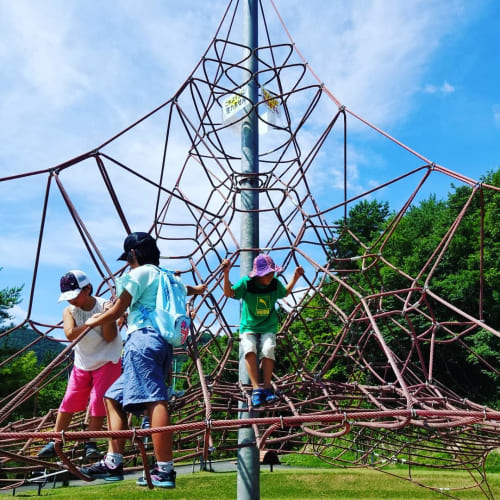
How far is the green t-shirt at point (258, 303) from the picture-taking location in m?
3.28

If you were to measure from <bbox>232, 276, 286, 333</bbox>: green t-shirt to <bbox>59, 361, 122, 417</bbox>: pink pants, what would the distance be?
37.5 inches

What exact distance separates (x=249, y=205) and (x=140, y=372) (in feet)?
7.60

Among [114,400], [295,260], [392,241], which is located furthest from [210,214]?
[392,241]

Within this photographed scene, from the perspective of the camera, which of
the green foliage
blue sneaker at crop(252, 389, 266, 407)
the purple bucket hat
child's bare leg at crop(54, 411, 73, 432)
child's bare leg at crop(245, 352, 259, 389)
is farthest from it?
the green foliage

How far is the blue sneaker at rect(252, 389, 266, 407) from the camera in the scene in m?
2.92

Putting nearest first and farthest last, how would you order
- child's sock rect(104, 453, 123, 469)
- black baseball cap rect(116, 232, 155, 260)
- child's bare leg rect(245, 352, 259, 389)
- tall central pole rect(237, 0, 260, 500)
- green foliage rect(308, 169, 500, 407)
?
child's sock rect(104, 453, 123, 469) < black baseball cap rect(116, 232, 155, 260) < child's bare leg rect(245, 352, 259, 389) < tall central pole rect(237, 0, 260, 500) < green foliage rect(308, 169, 500, 407)

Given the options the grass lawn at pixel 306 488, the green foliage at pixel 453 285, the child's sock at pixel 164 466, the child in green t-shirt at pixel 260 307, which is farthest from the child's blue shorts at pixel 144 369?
the green foliage at pixel 453 285

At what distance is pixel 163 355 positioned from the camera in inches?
86.2

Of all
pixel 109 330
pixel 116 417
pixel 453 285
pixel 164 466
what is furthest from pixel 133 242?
pixel 453 285

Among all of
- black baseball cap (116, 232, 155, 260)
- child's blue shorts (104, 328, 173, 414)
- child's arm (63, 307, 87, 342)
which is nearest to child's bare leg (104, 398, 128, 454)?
child's blue shorts (104, 328, 173, 414)

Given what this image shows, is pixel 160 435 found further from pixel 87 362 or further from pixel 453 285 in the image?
pixel 453 285

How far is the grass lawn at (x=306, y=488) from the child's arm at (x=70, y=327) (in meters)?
6.88

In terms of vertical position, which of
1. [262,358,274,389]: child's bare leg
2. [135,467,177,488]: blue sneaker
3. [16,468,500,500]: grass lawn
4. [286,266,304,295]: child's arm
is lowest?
[16,468,500,500]: grass lawn

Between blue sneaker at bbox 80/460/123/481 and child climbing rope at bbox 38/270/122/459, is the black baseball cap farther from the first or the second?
blue sneaker at bbox 80/460/123/481
